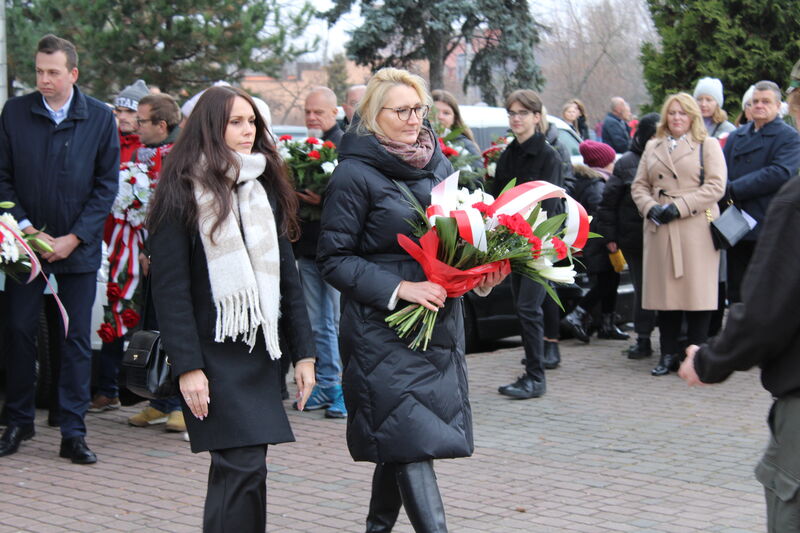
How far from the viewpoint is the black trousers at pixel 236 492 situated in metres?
4.08

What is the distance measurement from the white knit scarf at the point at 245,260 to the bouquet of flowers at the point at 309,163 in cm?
313

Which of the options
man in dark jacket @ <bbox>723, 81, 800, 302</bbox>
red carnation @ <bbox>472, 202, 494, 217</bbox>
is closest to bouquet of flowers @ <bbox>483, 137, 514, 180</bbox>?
man in dark jacket @ <bbox>723, 81, 800, 302</bbox>

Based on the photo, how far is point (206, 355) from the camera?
4.15m

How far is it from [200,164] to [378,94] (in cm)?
84

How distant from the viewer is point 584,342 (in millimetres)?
10734

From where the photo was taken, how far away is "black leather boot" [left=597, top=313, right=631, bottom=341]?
10922 millimetres

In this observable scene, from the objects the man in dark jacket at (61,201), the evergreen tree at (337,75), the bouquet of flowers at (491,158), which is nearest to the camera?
the man in dark jacket at (61,201)

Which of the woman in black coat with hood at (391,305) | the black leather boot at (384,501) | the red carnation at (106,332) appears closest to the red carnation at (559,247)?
the woman in black coat with hood at (391,305)

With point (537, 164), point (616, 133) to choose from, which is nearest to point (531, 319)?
point (537, 164)

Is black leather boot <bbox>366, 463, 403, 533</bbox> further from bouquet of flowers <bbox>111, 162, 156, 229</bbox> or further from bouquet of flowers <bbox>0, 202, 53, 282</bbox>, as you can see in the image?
bouquet of flowers <bbox>111, 162, 156, 229</bbox>

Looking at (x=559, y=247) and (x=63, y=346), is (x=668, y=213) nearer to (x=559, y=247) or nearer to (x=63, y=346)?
(x=559, y=247)

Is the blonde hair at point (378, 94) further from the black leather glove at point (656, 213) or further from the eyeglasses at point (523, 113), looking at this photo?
the black leather glove at point (656, 213)

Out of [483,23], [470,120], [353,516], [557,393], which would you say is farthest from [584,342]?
[483,23]

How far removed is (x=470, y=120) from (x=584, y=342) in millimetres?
4294
